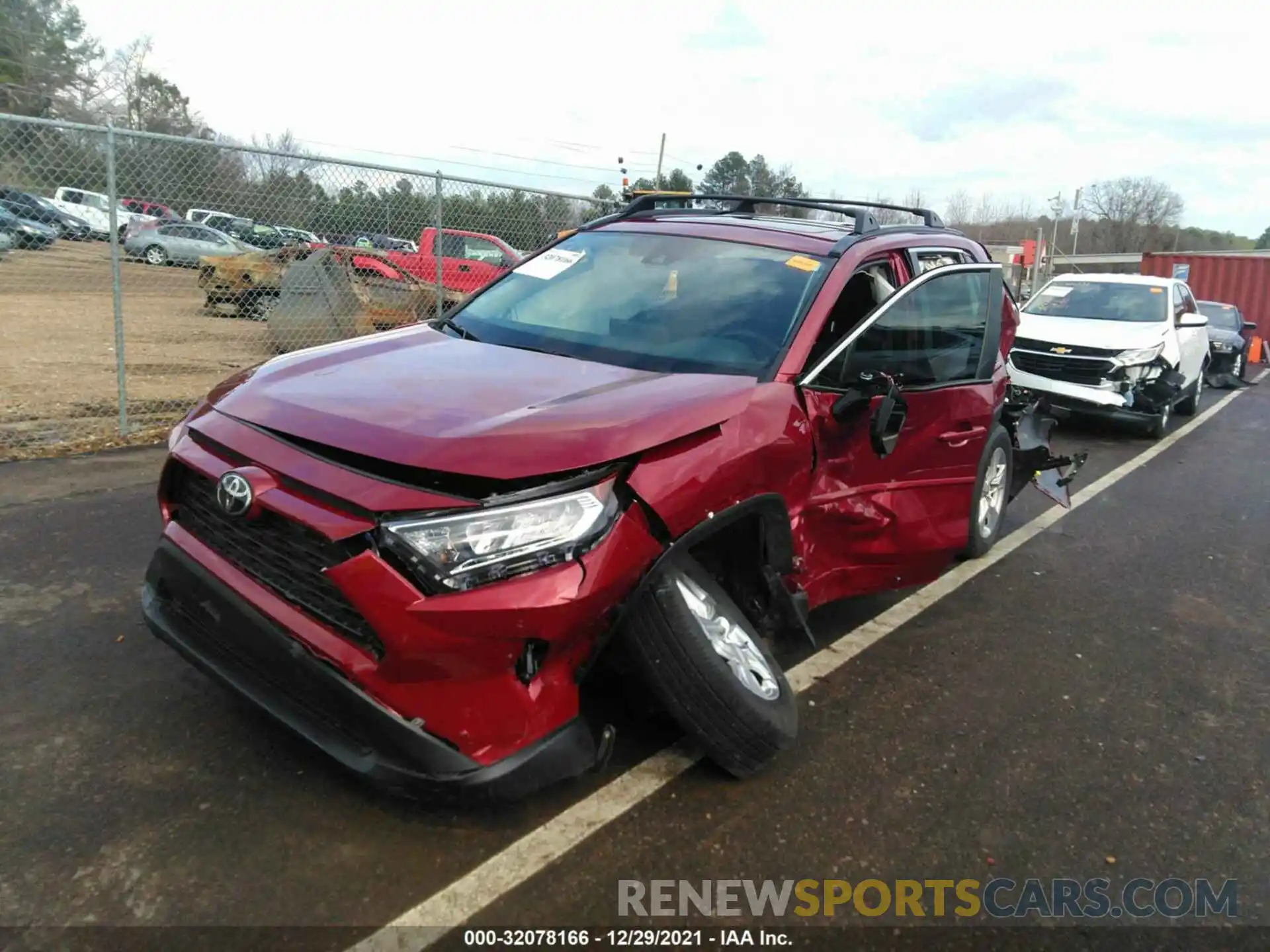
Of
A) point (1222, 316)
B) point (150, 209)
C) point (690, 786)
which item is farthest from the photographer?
point (1222, 316)

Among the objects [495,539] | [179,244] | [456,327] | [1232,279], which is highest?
[1232,279]

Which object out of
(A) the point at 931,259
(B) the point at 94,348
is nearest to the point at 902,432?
(A) the point at 931,259

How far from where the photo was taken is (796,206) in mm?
4512

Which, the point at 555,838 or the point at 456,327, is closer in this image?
the point at 555,838

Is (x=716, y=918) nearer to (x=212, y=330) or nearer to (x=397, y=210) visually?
(x=397, y=210)

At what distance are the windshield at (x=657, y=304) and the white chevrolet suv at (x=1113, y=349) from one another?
598cm

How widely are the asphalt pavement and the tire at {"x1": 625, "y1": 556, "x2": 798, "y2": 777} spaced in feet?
0.72

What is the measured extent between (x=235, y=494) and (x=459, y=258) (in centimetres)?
715

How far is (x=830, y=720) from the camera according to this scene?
350 centimetres

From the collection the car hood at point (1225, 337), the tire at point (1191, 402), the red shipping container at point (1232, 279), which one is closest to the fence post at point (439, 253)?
the tire at point (1191, 402)

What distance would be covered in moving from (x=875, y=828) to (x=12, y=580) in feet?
13.0

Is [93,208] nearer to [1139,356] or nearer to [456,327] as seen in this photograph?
[456,327]

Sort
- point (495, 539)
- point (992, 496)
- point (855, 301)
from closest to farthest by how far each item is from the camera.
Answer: point (495, 539) < point (855, 301) < point (992, 496)

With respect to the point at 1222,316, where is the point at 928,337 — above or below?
below
